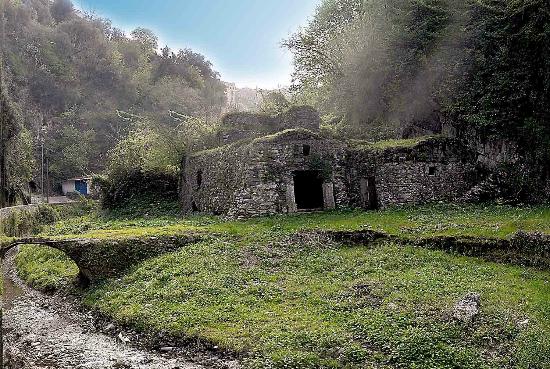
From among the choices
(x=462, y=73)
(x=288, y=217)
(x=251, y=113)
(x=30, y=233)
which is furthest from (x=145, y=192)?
(x=462, y=73)

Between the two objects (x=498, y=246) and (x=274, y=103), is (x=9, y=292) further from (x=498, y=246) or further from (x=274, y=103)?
(x=274, y=103)

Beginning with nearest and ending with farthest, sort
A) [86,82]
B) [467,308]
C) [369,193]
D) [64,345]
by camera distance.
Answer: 1. [467,308]
2. [64,345]
3. [369,193]
4. [86,82]

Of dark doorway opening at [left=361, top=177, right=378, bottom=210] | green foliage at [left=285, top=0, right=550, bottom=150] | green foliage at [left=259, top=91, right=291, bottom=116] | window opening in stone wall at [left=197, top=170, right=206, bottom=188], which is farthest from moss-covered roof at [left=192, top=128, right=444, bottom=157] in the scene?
green foliage at [left=259, top=91, right=291, bottom=116]

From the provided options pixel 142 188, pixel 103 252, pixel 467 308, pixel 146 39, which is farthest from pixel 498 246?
pixel 146 39

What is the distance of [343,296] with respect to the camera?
1381cm

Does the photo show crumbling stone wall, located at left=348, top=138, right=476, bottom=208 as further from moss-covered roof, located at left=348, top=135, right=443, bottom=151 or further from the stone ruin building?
moss-covered roof, located at left=348, top=135, right=443, bottom=151

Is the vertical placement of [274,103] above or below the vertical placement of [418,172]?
above

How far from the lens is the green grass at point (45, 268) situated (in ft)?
67.8

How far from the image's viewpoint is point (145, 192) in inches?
1457

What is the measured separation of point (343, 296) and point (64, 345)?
768cm

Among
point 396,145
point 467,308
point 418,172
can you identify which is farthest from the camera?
point 396,145

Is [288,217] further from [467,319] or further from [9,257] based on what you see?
[9,257]

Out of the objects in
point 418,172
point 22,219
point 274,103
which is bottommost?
point 22,219

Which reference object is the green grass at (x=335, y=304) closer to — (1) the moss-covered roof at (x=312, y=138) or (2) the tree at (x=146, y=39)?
(1) the moss-covered roof at (x=312, y=138)
